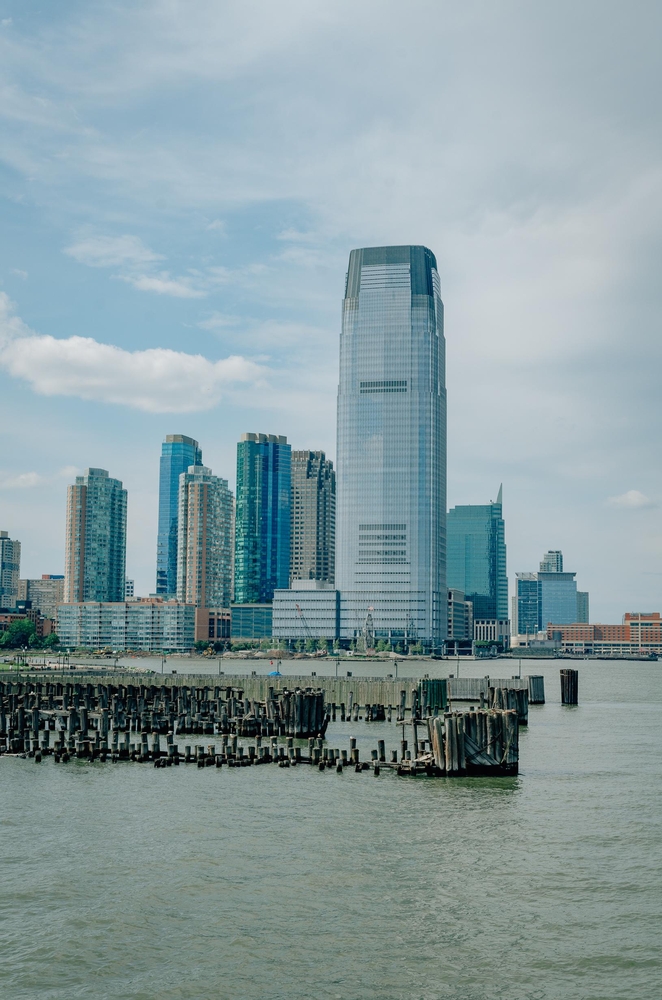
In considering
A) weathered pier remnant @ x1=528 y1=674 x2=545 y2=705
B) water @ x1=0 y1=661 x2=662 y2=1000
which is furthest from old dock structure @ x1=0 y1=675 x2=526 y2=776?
weathered pier remnant @ x1=528 y1=674 x2=545 y2=705

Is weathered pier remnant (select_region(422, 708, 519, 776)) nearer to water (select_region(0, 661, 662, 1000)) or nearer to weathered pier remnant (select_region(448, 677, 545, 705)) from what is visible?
water (select_region(0, 661, 662, 1000))

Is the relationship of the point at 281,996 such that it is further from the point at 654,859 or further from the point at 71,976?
the point at 654,859

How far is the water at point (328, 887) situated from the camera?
27516 millimetres

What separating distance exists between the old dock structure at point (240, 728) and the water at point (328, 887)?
2.83 metres

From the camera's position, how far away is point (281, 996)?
26.2m

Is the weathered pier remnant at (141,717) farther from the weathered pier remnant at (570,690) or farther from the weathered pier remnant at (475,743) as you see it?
the weathered pier remnant at (570,690)

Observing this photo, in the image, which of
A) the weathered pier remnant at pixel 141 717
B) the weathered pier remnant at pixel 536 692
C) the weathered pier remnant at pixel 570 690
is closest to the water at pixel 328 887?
the weathered pier remnant at pixel 141 717

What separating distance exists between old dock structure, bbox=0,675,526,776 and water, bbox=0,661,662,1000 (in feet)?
9.27

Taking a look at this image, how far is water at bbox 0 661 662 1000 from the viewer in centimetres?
2752

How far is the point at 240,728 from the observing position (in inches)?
3194

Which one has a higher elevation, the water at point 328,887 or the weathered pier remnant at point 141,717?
the weathered pier remnant at point 141,717

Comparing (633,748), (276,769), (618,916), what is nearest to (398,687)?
(633,748)

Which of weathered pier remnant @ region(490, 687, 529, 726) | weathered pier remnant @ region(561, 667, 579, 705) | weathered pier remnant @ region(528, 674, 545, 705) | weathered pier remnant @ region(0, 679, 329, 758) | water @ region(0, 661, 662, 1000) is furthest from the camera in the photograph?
weathered pier remnant @ region(528, 674, 545, 705)

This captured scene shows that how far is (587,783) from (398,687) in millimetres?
54266
